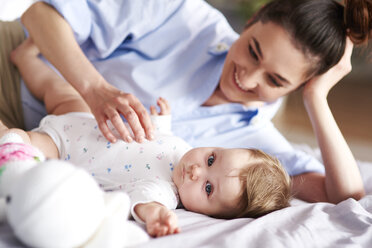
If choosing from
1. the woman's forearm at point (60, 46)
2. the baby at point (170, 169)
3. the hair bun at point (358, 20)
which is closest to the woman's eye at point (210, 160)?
the baby at point (170, 169)

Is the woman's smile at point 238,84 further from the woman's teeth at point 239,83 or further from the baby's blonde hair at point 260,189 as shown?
the baby's blonde hair at point 260,189

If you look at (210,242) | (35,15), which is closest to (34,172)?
(210,242)

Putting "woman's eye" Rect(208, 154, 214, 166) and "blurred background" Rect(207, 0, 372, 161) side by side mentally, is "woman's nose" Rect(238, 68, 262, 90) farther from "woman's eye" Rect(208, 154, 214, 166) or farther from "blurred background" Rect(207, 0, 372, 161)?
"blurred background" Rect(207, 0, 372, 161)

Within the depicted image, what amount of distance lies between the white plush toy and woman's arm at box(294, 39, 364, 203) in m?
0.86

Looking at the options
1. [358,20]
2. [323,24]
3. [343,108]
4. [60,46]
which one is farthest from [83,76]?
[343,108]

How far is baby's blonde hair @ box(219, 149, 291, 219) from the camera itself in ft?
3.03

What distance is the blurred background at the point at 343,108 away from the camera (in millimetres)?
3064

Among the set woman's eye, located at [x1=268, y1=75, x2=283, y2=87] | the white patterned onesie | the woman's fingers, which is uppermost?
the woman's fingers

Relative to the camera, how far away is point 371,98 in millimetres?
4219

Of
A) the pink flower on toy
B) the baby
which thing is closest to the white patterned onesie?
the baby

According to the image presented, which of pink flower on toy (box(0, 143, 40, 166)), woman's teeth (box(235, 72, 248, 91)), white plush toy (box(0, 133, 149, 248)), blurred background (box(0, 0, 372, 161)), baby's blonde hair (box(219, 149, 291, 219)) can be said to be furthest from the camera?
blurred background (box(0, 0, 372, 161))

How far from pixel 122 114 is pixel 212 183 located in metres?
0.28

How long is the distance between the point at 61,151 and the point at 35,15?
0.50 meters

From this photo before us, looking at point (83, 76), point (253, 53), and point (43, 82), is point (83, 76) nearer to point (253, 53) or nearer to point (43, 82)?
point (43, 82)
